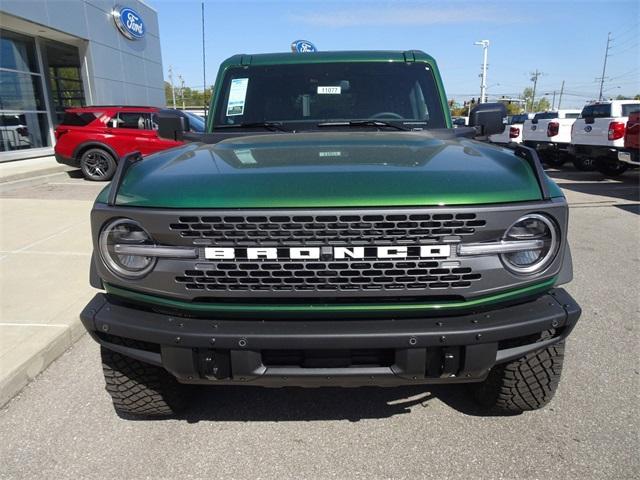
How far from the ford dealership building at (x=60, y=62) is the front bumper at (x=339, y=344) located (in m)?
14.2

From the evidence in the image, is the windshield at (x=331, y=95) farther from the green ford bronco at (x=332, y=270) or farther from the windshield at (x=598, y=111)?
the windshield at (x=598, y=111)

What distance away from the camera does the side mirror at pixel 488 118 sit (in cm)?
350

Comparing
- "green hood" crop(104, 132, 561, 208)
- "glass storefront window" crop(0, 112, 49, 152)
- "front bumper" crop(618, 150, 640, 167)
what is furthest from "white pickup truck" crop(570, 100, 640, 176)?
"glass storefront window" crop(0, 112, 49, 152)

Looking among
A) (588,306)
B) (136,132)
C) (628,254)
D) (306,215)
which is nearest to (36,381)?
(306,215)

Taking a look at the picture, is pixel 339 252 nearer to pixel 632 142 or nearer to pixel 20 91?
pixel 632 142

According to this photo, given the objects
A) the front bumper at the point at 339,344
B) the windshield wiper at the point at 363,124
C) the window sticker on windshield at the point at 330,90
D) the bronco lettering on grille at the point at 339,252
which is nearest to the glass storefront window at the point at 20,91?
the window sticker on windshield at the point at 330,90

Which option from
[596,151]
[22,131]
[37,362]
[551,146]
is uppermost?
[22,131]

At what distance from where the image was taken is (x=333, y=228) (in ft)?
6.26

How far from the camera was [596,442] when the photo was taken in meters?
2.45

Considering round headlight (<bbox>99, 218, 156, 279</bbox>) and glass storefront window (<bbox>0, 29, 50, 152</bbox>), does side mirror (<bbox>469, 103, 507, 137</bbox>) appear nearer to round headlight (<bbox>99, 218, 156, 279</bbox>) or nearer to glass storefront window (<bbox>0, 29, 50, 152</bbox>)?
round headlight (<bbox>99, 218, 156, 279</bbox>)

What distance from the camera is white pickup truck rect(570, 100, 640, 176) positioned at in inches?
438

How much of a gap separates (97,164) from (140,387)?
10582 millimetres

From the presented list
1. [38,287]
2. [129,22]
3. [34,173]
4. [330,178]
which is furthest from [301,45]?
[330,178]

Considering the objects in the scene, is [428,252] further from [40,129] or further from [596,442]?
[40,129]
